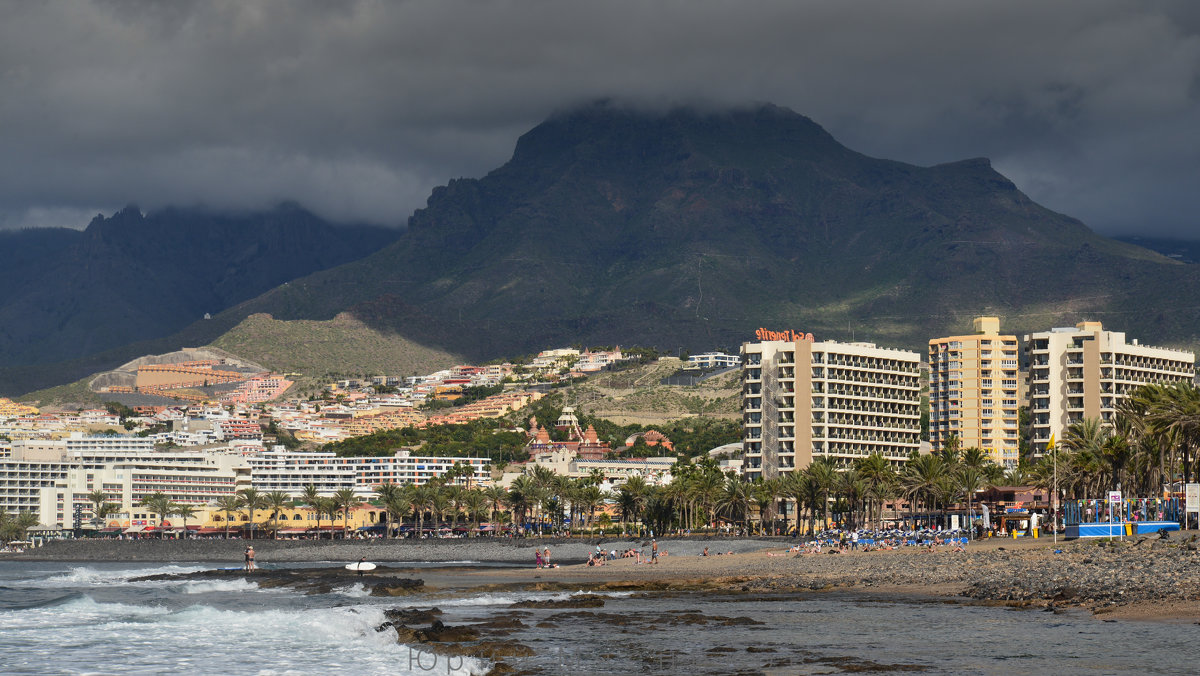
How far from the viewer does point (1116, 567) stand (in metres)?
61.7

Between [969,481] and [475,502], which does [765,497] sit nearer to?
[969,481]

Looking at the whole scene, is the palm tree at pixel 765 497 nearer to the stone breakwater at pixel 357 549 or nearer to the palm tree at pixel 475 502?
the stone breakwater at pixel 357 549

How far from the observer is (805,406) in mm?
185750

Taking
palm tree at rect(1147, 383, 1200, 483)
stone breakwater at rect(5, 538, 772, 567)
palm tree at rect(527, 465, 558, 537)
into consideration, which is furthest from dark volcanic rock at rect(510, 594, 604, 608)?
palm tree at rect(527, 465, 558, 537)

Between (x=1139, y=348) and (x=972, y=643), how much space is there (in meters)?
166

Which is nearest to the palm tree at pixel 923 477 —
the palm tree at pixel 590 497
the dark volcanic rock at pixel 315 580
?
the palm tree at pixel 590 497

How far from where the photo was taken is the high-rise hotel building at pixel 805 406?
18550cm

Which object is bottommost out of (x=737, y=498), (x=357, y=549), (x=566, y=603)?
(x=357, y=549)

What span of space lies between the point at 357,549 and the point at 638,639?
126745 mm

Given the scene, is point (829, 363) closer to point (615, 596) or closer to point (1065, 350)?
point (1065, 350)

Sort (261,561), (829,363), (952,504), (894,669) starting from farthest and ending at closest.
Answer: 1. (829,363)
2. (261,561)
3. (952,504)
4. (894,669)

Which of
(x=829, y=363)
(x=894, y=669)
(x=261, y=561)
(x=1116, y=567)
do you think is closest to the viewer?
(x=894, y=669)

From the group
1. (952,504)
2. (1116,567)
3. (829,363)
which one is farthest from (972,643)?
(829,363)

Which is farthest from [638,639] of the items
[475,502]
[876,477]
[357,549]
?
[475,502]
